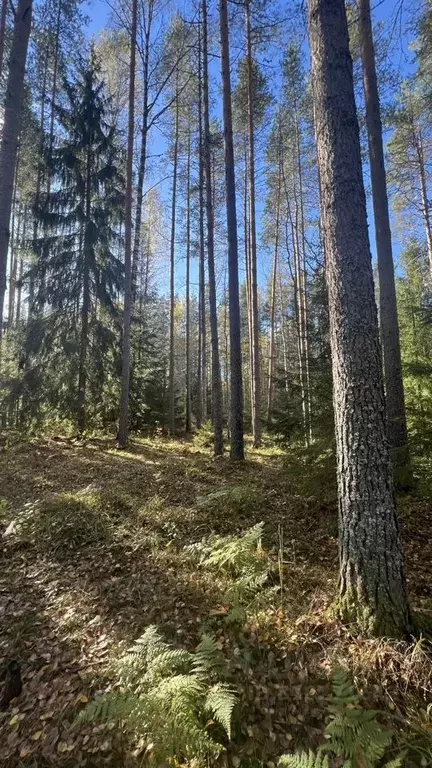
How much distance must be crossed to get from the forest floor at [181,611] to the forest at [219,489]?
18mm

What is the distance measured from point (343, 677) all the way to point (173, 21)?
17363 mm

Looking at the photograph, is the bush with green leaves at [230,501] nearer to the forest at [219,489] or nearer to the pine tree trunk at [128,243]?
the forest at [219,489]

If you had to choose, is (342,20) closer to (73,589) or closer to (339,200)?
(339,200)

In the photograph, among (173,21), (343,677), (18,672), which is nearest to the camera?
(343,677)

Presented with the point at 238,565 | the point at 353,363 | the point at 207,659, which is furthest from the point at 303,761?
the point at 353,363

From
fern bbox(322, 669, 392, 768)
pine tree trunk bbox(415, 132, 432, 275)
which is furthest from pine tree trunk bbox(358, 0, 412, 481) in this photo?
pine tree trunk bbox(415, 132, 432, 275)

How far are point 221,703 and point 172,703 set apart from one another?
28 centimetres

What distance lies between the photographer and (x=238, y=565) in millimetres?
3508

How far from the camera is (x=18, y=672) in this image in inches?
101

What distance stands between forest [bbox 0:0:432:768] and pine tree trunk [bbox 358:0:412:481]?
4 centimetres

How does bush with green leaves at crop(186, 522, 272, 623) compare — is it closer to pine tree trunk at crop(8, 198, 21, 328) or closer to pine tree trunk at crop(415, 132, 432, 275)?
pine tree trunk at crop(415, 132, 432, 275)

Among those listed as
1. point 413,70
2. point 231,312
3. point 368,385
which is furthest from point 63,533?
point 413,70

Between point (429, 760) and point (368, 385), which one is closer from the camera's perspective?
point (429, 760)

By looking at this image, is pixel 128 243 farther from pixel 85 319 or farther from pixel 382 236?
pixel 382 236
